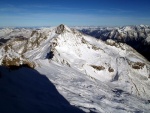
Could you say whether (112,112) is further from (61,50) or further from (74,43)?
(74,43)

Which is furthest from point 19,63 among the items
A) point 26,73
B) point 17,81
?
point 17,81

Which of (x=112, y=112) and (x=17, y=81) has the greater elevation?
(x=17, y=81)

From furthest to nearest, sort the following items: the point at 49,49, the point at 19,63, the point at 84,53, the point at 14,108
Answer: the point at 84,53, the point at 49,49, the point at 19,63, the point at 14,108

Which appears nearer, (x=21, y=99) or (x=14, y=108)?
(x=14, y=108)

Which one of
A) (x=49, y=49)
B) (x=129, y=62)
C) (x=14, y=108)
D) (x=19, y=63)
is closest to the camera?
(x=14, y=108)

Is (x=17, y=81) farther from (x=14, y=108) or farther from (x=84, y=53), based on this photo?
(x=84, y=53)

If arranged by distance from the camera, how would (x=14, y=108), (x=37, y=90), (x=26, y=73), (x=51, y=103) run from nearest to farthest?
(x=14, y=108), (x=51, y=103), (x=37, y=90), (x=26, y=73)

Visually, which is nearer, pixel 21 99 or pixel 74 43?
pixel 21 99

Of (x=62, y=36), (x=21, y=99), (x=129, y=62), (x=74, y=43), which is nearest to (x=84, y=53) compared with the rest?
(x=74, y=43)

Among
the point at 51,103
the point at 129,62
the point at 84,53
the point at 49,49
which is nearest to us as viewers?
the point at 51,103
